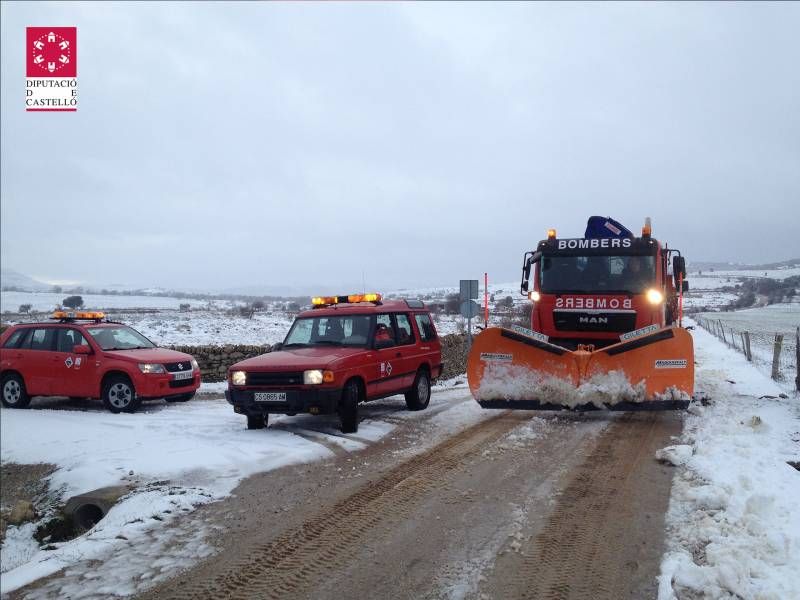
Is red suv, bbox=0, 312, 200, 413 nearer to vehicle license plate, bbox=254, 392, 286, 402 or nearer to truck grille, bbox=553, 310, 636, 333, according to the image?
vehicle license plate, bbox=254, 392, 286, 402

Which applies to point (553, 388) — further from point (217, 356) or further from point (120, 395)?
point (217, 356)

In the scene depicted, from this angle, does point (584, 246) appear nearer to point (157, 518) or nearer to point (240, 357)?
point (157, 518)

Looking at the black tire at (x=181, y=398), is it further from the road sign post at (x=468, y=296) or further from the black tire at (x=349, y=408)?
the road sign post at (x=468, y=296)

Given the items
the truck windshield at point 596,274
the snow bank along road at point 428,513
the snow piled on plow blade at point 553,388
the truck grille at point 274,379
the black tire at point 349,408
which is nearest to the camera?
the snow bank along road at point 428,513

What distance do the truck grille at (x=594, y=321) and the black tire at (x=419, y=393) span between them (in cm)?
249

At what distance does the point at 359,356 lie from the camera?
8.68 m

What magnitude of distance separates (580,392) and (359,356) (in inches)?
127

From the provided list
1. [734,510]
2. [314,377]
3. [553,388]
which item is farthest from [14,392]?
[734,510]

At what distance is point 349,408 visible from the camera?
835 centimetres

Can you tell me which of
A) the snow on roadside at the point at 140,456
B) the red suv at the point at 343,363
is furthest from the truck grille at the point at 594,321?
the snow on roadside at the point at 140,456

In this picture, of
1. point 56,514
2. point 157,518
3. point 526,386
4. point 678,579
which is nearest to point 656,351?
point 526,386

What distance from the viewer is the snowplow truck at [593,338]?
8492mm

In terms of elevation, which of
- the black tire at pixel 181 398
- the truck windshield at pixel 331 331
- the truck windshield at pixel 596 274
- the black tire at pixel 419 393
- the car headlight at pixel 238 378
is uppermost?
the truck windshield at pixel 596 274

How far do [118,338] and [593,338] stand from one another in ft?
28.2
